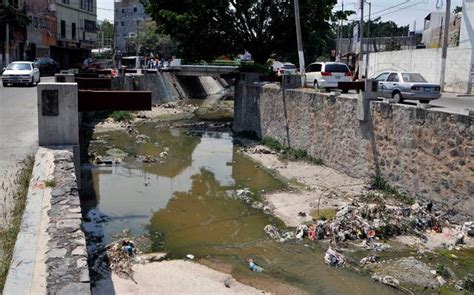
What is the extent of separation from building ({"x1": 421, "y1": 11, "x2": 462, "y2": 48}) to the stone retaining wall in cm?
3757

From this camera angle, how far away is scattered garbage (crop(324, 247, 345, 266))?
1120 centimetres

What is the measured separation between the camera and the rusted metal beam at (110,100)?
11.6m

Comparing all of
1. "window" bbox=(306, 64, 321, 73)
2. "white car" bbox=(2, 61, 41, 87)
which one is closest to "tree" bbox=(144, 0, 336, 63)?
"window" bbox=(306, 64, 321, 73)

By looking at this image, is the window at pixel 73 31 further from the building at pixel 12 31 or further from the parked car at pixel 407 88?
the parked car at pixel 407 88

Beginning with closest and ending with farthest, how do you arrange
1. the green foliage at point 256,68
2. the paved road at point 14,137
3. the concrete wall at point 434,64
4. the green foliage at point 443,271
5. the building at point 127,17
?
1. the paved road at point 14,137
2. the green foliage at point 443,271
3. the green foliage at point 256,68
4. the concrete wall at point 434,64
5. the building at point 127,17

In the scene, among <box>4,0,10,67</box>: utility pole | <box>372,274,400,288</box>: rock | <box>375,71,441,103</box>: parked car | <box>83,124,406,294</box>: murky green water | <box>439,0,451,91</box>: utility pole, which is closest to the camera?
<box>372,274,400,288</box>: rock

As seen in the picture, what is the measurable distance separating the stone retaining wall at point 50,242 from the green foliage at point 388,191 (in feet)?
33.2

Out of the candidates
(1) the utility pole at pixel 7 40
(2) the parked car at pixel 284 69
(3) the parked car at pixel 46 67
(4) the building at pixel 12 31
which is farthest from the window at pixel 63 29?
(2) the parked car at pixel 284 69

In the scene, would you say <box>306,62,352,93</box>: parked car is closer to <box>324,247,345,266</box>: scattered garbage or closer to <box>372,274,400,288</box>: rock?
<box>324,247,345,266</box>: scattered garbage

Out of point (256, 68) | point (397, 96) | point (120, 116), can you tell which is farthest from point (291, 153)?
point (120, 116)

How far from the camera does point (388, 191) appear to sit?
16.7 meters

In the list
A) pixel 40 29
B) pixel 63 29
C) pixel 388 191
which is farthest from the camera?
pixel 63 29

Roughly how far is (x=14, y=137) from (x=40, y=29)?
51211 mm

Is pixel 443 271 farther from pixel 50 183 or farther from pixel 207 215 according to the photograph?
pixel 50 183
